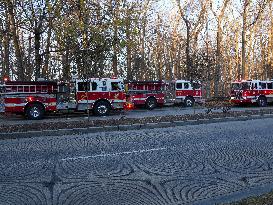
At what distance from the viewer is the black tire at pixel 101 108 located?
869 inches

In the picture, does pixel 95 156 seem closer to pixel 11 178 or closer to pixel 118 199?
pixel 11 178

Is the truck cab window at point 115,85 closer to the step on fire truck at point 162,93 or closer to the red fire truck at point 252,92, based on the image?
the step on fire truck at point 162,93

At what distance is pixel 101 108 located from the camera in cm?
2223

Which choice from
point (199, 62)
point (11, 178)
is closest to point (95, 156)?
point (11, 178)

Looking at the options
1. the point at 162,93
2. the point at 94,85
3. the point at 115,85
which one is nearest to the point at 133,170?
the point at 94,85

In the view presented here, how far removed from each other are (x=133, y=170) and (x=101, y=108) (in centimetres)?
1512

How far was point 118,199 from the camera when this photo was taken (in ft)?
18.0

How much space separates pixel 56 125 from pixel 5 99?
6.26 m

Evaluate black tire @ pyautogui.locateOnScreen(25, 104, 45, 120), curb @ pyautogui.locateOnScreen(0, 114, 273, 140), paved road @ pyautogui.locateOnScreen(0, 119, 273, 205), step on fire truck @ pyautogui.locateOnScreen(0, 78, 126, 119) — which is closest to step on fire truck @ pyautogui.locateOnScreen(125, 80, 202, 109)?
step on fire truck @ pyautogui.locateOnScreen(0, 78, 126, 119)

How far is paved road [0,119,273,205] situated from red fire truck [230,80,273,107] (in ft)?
62.1

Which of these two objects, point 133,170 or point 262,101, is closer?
point 133,170

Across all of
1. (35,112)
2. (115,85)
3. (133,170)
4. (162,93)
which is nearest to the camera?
(133,170)

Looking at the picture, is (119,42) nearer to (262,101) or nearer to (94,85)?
(94,85)

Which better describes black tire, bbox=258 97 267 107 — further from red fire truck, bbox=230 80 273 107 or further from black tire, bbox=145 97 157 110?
black tire, bbox=145 97 157 110
